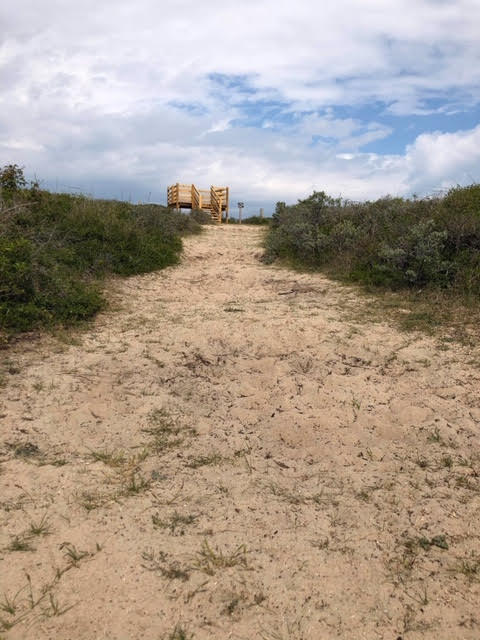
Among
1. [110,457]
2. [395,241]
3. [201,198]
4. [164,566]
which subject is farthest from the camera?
[201,198]

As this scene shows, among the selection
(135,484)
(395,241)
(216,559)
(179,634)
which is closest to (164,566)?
(216,559)

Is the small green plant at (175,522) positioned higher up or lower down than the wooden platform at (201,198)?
lower down

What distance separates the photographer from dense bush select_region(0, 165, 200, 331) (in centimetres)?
607

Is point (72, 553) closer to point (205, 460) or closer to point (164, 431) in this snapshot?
point (205, 460)

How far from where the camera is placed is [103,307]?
693 centimetres

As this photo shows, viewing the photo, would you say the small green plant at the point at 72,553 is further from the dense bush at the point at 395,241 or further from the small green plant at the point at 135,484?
the dense bush at the point at 395,241

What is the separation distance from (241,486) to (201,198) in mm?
23508

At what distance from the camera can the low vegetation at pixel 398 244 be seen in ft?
23.3

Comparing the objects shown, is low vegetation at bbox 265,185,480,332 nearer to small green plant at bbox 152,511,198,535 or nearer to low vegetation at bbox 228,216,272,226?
small green plant at bbox 152,511,198,535

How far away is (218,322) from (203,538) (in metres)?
3.68

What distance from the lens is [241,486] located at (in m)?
3.28

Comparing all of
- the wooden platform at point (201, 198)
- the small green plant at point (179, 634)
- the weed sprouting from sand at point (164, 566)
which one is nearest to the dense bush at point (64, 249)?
the weed sprouting from sand at point (164, 566)

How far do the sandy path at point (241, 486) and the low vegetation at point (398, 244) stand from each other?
195cm

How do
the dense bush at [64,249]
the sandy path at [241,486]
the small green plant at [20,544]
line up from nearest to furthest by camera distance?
the sandy path at [241,486]
the small green plant at [20,544]
the dense bush at [64,249]
